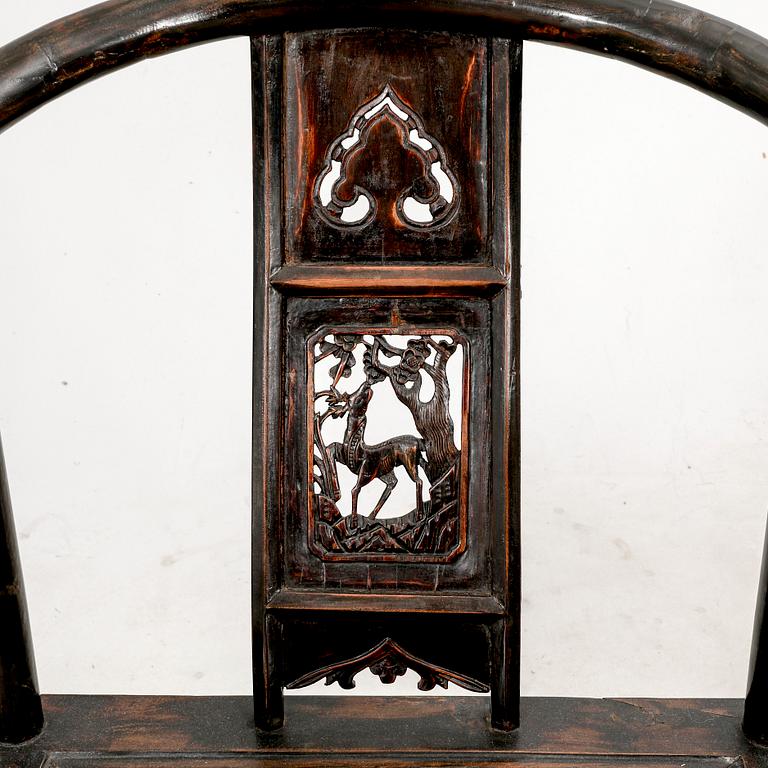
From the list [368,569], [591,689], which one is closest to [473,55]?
[368,569]

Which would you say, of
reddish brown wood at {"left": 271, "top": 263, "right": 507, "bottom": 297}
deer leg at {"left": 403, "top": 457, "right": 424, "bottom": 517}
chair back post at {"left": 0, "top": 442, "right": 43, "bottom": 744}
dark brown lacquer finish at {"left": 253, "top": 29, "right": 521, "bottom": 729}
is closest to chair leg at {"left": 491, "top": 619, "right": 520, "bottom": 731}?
dark brown lacquer finish at {"left": 253, "top": 29, "right": 521, "bottom": 729}

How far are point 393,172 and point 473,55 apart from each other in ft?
0.45

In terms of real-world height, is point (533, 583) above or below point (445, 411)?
below

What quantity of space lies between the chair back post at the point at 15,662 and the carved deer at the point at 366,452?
0.34 meters

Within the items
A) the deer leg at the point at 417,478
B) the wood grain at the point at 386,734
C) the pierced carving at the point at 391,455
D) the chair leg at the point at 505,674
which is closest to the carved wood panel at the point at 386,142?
the pierced carving at the point at 391,455

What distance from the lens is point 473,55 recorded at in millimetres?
1187

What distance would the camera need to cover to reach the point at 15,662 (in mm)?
1260

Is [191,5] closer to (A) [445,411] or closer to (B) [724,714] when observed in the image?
(A) [445,411]

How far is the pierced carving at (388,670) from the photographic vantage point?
4.16 ft

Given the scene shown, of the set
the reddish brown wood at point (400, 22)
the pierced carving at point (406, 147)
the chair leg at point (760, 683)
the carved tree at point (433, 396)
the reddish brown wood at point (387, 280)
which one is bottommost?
the chair leg at point (760, 683)

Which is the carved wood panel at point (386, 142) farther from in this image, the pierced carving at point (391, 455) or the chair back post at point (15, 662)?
the chair back post at point (15, 662)

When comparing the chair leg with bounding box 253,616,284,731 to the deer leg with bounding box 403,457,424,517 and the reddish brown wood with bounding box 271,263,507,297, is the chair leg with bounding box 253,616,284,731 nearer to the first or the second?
the deer leg with bounding box 403,457,424,517

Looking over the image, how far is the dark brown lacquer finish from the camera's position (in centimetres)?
120

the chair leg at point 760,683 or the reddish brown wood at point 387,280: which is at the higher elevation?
the reddish brown wood at point 387,280
